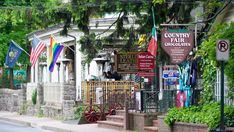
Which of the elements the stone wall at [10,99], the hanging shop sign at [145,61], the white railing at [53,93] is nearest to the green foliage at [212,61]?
the hanging shop sign at [145,61]

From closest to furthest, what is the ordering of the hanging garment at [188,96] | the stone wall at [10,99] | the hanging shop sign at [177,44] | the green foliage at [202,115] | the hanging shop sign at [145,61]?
the green foliage at [202,115], the hanging shop sign at [177,44], the hanging garment at [188,96], the hanging shop sign at [145,61], the stone wall at [10,99]

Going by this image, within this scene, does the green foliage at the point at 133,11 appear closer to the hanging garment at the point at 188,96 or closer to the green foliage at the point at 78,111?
the hanging garment at the point at 188,96

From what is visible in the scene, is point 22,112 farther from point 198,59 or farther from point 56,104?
point 198,59

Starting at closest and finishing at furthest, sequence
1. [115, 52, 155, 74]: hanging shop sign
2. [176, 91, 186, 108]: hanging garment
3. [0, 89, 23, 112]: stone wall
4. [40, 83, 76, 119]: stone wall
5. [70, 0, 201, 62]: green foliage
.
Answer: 1. [176, 91, 186, 108]: hanging garment
2. [70, 0, 201, 62]: green foliage
3. [115, 52, 155, 74]: hanging shop sign
4. [40, 83, 76, 119]: stone wall
5. [0, 89, 23, 112]: stone wall

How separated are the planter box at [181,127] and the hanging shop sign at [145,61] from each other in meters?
3.51

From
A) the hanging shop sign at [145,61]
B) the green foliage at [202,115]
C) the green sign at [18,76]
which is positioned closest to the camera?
the green foliage at [202,115]

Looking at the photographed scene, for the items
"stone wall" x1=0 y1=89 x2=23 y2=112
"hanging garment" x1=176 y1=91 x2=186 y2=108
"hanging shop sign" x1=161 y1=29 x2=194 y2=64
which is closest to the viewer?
"hanging shop sign" x1=161 y1=29 x2=194 y2=64

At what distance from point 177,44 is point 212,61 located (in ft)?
5.46

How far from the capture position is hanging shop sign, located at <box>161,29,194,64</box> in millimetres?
19125

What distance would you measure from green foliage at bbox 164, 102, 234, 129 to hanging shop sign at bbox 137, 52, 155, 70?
389cm

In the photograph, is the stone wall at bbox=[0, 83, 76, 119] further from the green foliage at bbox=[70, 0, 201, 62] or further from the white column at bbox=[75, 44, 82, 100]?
the green foliage at bbox=[70, 0, 201, 62]

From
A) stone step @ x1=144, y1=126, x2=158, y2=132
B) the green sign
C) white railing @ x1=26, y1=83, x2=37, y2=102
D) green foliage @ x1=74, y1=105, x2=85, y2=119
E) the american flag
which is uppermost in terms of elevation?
the american flag

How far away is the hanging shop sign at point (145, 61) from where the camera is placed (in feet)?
79.2

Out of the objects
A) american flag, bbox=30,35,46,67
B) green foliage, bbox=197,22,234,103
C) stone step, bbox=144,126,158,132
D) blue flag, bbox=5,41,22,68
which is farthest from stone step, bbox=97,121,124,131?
blue flag, bbox=5,41,22,68
